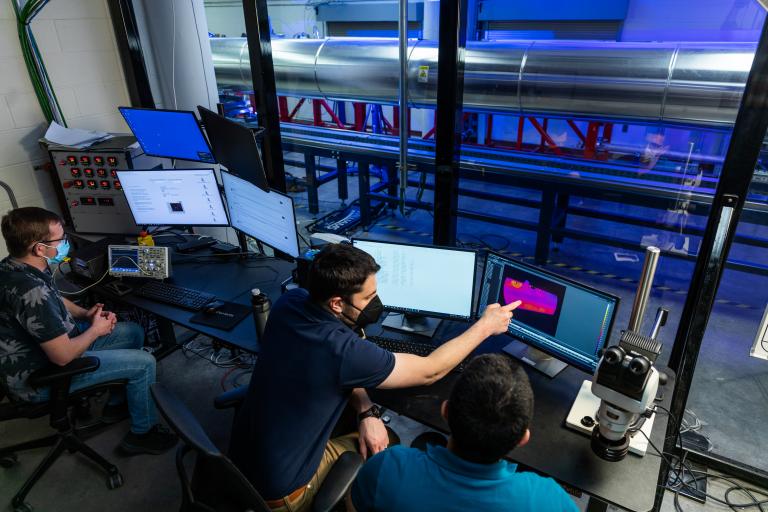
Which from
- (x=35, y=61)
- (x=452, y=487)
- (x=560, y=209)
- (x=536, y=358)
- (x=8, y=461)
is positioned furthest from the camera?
(x=560, y=209)

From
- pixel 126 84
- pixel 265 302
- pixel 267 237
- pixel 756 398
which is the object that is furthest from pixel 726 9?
pixel 126 84

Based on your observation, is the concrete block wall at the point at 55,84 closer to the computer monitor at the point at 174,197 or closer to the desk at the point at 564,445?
the computer monitor at the point at 174,197

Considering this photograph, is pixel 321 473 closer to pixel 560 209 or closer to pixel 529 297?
pixel 529 297

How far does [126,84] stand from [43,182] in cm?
82

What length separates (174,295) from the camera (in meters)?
2.31

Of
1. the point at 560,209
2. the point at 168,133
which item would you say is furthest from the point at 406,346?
the point at 560,209

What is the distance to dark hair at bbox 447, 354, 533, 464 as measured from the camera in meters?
0.95

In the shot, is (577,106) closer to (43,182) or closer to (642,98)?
(642,98)

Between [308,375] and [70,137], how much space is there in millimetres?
2415

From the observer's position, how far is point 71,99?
298 centimetres

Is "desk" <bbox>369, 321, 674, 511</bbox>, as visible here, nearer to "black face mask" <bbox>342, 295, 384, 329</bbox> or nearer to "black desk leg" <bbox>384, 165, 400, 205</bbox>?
"black face mask" <bbox>342, 295, 384, 329</bbox>

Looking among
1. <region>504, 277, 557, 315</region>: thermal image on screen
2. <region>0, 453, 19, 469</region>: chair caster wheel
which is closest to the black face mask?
<region>504, 277, 557, 315</region>: thermal image on screen

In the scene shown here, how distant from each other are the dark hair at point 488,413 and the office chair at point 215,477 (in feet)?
1.78

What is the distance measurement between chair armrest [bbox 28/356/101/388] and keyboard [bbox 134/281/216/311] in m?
0.44
